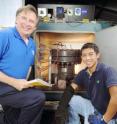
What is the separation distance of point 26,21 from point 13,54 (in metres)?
0.25

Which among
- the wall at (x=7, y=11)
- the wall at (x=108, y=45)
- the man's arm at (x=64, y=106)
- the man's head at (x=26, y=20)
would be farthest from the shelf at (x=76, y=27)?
the man's head at (x=26, y=20)

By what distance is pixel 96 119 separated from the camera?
203cm

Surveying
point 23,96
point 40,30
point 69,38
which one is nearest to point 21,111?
point 23,96

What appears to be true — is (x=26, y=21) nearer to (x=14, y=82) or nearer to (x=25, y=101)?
(x=14, y=82)

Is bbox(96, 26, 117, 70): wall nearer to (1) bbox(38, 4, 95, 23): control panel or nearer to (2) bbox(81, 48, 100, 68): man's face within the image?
(2) bbox(81, 48, 100, 68): man's face

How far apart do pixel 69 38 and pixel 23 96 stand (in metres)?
1.61

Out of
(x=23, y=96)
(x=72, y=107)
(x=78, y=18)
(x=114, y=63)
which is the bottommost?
(x=72, y=107)

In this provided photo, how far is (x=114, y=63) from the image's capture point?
228cm

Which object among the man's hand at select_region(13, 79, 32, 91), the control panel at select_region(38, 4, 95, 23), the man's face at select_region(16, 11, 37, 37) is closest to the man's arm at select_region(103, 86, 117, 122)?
the man's hand at select_region(13, 79, 32, 91)

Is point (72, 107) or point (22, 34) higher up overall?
point (22, 34)

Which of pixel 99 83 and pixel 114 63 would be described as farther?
pixel 114 63

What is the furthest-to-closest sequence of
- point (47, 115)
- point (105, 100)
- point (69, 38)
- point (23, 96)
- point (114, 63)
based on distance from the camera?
point (69, 38) < point (47, 115) < point (114, 63) < point (105, 100) < point (23, 96)

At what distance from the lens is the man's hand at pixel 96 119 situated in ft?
6.52

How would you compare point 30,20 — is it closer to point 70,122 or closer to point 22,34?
point 22,34
